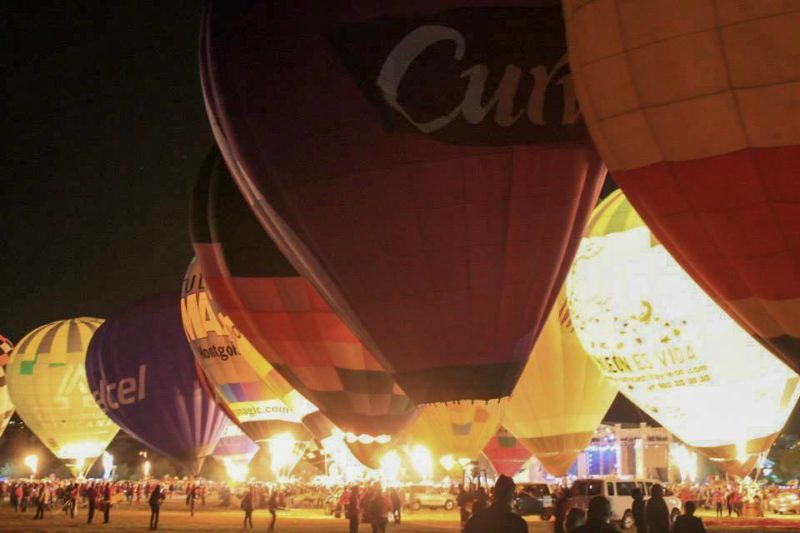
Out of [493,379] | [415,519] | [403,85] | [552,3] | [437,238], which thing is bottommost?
[415,519]

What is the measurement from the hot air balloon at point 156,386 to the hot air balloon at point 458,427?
12.3 meters

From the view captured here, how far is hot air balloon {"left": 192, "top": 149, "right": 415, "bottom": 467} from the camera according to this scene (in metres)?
14.5

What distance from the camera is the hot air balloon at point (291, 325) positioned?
14.5 meters

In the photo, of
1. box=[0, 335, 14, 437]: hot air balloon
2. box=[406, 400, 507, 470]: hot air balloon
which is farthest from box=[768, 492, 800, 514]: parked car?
box=[0, 335, 14, 437]: hot air balloon

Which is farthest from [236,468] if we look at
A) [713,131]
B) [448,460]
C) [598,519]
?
[598,519]

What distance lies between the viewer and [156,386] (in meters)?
27.2

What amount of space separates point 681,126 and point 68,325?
1161 inches

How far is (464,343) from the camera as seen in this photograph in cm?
1084

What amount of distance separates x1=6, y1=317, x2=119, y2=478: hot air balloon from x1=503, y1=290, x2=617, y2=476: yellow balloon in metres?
17.7

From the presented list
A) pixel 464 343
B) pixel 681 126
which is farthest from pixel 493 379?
pixel 681 126

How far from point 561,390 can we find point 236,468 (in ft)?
42.5

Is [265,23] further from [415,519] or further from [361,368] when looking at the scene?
[415,519]

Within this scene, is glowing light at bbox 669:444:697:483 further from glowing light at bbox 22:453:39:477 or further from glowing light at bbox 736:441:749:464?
glowing light at bbox 22:453:39:477

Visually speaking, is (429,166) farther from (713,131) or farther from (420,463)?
(420,463)
